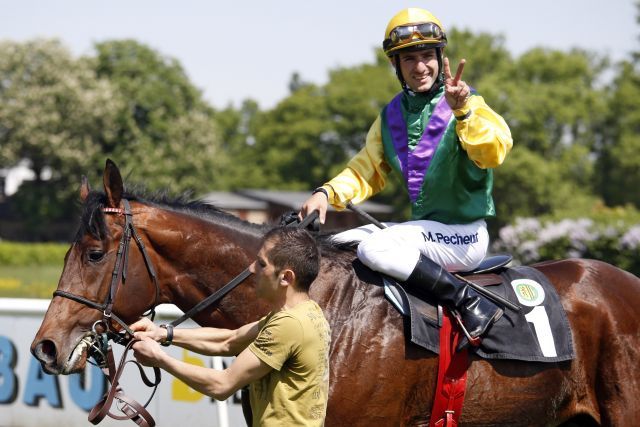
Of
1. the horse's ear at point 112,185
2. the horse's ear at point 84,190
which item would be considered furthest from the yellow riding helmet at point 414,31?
the horse's ear at point 84,190

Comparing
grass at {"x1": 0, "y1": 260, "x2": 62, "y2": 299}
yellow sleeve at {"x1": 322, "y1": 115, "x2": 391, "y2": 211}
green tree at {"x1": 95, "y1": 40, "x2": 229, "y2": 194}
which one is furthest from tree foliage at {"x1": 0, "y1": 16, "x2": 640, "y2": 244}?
yellow sleeve at {"x1": 322, "y1": 115, "x2": 391, "y2": 211}

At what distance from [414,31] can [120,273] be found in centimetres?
172

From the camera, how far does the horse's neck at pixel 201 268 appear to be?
12.0ft

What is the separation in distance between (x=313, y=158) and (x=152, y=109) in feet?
38.3

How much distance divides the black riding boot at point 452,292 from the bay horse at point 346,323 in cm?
18


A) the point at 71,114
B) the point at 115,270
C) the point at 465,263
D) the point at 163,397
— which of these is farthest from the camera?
the point at 71,114

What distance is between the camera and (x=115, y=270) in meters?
3.50

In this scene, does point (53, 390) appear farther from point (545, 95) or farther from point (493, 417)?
point (545, 95)

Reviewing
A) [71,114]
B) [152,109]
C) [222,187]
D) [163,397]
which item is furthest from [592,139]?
[163,397]

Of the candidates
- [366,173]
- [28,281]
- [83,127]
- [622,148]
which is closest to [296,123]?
[83,127]

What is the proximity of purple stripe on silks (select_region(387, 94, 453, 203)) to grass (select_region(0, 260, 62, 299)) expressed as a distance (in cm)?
1058

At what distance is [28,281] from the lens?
2288 cm

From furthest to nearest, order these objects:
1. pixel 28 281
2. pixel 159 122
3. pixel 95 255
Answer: pixel 159 122 < pixel 28 281 < pixel 95 255

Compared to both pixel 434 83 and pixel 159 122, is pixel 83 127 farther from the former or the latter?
pixel 434 83
